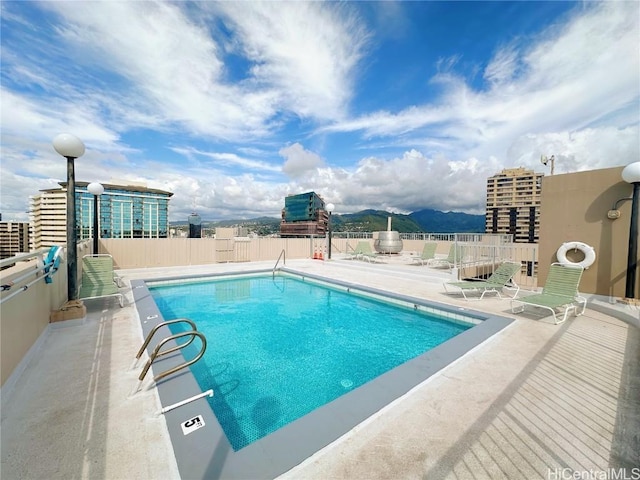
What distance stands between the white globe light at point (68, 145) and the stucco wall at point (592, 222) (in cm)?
1052

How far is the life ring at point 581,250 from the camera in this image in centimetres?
624

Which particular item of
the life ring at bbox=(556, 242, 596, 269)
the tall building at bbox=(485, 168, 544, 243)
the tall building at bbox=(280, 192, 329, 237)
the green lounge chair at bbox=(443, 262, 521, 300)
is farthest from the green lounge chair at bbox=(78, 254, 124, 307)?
the tall building at bbox=(280, 192, 329, 237)

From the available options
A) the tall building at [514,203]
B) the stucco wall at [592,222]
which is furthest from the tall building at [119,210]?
the tall building at [514,203]

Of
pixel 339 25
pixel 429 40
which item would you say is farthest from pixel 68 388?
pixel 429 40

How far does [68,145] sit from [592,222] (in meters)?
11.1

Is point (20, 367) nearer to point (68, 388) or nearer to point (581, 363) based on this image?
point (68, 388)

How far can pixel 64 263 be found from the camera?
5.43 metres

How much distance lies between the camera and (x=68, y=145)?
4.17 metres

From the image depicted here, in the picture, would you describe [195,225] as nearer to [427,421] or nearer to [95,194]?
[95,194]

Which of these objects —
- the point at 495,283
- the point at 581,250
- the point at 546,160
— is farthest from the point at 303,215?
the point at 581,250

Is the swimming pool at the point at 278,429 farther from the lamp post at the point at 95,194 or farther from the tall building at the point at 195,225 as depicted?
the tall building at the point at 195,225

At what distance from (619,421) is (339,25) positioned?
11399 millimetres

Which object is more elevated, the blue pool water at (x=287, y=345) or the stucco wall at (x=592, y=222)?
the stucco wall at (x=592, y=222)

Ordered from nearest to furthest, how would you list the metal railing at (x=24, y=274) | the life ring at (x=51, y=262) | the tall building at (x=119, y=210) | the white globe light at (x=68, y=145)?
the metal railing at (x=24, y=274) < the life ring at (x=51, y=262) < the white globe light at (x=68, y=145) < the tall building at (x=119, y=210)
